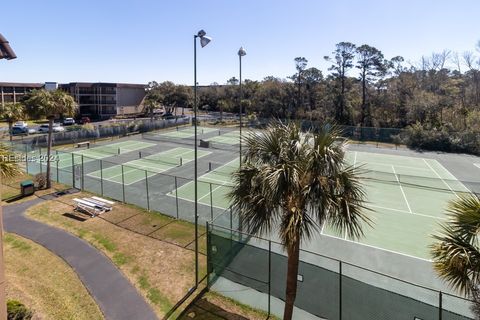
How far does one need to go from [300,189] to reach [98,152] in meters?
30.1

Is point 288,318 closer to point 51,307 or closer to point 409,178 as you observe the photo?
point 51,307

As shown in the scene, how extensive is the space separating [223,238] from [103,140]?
3322cm

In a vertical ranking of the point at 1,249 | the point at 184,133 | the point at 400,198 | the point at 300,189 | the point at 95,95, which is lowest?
the point at 400,198

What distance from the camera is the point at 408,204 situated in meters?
19.0

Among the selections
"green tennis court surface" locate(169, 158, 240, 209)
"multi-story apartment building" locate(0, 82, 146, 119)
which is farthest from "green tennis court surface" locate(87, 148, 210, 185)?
"multi-story apartment building" locate(0, 82, 146, 119)

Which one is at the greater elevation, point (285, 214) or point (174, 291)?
point (285, 214)

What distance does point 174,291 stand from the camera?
407 inches

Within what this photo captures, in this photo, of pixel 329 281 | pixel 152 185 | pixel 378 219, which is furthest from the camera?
pixel 152 185

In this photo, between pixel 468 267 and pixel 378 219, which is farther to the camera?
pixel 378 219

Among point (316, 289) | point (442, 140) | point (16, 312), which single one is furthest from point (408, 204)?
point (442, 140)

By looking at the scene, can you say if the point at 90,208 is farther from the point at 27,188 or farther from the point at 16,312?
the point at 16,312

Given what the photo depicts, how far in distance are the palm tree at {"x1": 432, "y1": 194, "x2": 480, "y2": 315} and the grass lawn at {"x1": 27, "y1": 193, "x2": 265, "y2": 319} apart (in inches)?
206

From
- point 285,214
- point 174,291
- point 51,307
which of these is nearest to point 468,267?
point 285,214

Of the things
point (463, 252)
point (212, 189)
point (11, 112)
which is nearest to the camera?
point (463, 252)
